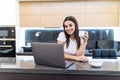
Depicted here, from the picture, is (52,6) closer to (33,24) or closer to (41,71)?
(33,24)

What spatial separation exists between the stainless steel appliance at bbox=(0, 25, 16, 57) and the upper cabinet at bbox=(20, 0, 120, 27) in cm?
31

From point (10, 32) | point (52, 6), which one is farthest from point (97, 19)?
point (10, 32)

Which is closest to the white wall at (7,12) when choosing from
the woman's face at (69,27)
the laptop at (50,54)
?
the woman's face at (69,27)

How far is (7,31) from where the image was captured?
4.00 m

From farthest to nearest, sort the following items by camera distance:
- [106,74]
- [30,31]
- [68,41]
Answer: [30,31]
[68,41]
[106,74]

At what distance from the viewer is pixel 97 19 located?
408 centimetres

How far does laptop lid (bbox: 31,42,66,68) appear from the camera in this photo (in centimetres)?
167

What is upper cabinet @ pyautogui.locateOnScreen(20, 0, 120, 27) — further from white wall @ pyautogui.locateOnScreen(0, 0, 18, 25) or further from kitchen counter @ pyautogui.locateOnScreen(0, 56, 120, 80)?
kitchen counter @ pyautogui.locateOnScreen(0, 56, 120, 80)

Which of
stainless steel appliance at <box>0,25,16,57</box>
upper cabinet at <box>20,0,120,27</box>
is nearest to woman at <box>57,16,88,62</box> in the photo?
upper cabinet at <box>20,0,120,27</box>

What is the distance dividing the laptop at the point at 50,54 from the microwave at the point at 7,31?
2.28 m

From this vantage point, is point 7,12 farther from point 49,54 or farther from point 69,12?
point 49,54

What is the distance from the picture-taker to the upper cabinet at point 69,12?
407cm

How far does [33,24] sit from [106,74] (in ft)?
9.11

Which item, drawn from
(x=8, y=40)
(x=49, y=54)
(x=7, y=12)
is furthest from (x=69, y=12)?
(x=49, y=54)
